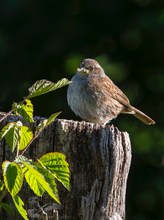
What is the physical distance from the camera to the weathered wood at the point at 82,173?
3.70 m

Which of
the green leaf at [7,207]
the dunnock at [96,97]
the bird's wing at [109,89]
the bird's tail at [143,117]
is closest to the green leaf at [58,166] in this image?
the green leaf at [7,207]

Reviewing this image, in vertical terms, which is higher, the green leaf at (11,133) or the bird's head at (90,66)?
the bird's head at (90,66)

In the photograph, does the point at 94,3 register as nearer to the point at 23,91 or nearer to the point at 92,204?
the point at 23,91

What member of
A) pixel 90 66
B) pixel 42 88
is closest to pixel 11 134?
pixel 42 88

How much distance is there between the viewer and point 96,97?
25.4 ft

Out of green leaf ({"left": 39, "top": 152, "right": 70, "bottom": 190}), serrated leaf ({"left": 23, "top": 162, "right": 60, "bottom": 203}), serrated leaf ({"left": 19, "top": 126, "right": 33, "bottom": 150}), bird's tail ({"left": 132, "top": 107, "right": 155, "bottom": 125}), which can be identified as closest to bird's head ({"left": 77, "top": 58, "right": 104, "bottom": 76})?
bird's tail ({"left": 132, "top": 107, "right": 155, "bottom": 125})

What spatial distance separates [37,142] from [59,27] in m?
4.89

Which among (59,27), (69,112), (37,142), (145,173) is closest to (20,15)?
(59,27)

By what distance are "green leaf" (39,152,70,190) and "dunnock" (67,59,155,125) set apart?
4123 millimetres

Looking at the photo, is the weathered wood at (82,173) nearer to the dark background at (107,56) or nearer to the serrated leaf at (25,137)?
the serrated leaf at (25,137)

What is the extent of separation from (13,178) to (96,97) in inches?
188

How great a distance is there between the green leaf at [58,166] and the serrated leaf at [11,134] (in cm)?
13

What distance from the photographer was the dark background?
8172 millimetres

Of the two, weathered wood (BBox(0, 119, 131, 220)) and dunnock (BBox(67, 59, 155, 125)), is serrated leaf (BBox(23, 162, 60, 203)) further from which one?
dunnock (BBox(67, 59, 155, 125))
